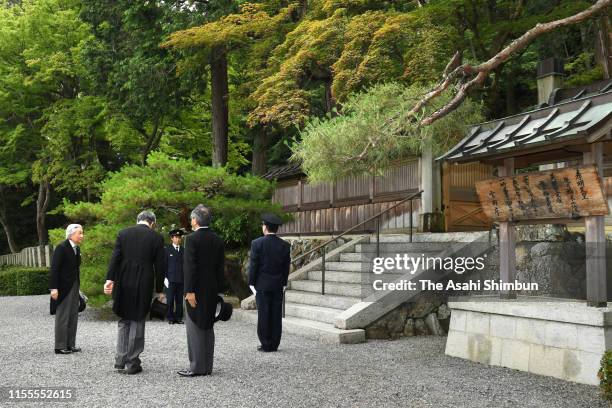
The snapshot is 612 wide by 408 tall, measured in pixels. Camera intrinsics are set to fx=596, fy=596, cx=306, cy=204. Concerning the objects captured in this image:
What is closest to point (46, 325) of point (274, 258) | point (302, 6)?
point (274, 258)

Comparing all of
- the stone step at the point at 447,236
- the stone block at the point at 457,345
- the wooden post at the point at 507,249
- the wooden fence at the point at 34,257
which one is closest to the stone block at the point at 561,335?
the wooden post at the point at 507,249

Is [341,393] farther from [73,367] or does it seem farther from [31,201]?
[31,201]

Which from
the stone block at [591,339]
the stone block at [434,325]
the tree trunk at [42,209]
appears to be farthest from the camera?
the tree trunk at [42,209]

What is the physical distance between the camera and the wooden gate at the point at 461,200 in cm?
1315

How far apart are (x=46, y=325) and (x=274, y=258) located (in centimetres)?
621

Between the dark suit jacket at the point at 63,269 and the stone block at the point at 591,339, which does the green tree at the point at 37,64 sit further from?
the stone block at the point at 591,339

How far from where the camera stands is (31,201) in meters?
30.3

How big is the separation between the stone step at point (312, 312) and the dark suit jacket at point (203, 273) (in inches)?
134

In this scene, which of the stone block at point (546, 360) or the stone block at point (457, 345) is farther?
the stone block at point (457, 345)

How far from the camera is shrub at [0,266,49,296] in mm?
21938

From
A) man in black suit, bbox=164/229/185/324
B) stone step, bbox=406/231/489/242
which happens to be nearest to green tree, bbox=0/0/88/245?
man in black suit, bbox=164/229/185/324

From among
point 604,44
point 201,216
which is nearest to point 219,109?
point 604,44

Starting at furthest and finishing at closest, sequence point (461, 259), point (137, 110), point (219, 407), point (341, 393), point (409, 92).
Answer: point (137, 110)
point (409, 92)
point (461, 259)
point (341, 393)
point (219, 407)

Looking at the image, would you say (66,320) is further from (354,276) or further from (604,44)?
(604,44)
